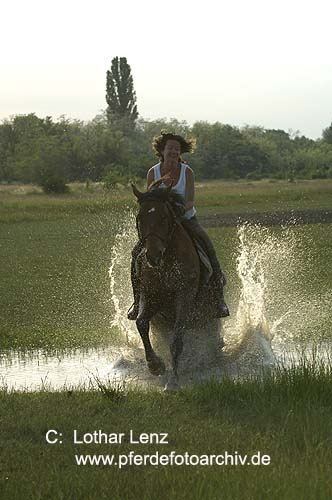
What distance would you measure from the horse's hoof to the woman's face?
79.6 inches

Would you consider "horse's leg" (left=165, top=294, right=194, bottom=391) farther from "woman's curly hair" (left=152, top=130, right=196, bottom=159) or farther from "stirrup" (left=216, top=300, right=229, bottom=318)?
"woman's curly hair" (left=152, top=130, right=196, bottom=159)

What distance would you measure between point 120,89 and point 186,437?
380 feet

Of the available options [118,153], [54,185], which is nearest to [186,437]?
[54,185]

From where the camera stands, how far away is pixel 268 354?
1141cm

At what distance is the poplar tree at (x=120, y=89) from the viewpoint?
121 m

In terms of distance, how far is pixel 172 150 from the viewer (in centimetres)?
1082

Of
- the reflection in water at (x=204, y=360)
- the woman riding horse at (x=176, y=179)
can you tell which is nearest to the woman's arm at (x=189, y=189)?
the woman riding horse at (x=176, y=179)

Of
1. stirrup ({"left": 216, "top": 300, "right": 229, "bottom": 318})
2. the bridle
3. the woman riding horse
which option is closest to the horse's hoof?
the woman riding horse

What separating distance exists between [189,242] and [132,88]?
11274cm

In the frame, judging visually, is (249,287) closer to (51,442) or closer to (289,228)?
(51,442)

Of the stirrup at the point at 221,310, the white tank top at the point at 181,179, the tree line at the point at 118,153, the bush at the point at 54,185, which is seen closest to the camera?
the white tank top at the point at 181,179

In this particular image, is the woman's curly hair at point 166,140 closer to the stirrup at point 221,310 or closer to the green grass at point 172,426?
the stirrup at point 221,310

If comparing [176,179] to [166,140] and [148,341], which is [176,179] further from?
[148,341]

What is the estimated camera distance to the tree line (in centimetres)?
7488
